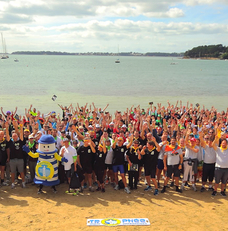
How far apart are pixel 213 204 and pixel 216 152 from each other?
1.50m

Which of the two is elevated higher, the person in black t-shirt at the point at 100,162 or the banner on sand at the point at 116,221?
the person in black t-shirt at the point at 100,162

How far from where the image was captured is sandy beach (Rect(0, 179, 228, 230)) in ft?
18.8

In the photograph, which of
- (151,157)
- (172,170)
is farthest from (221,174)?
(151,157)

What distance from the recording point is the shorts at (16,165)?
24.3 feet

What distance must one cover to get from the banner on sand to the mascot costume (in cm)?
186

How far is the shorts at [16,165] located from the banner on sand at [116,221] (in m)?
2.92

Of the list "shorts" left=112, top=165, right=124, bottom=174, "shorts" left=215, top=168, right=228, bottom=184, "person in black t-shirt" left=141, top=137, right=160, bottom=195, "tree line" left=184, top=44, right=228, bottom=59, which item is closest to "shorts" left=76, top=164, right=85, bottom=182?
"shorts" left=112, top=165, right=124, bottom=174

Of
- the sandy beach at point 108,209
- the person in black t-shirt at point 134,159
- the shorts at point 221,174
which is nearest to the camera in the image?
the sandy beach at point 108,209

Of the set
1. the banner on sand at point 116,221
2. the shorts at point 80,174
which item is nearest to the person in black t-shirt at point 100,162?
the shorts at point 80,174

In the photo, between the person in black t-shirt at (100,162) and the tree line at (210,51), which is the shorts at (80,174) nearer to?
the person in black t-shirt at (100,162)

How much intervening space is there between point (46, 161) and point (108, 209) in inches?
88.0

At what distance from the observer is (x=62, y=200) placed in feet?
22.5

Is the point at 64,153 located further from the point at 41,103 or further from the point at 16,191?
the point at 41,103

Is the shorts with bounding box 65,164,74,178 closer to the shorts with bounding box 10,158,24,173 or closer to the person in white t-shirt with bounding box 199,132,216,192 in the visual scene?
the shorts with bounding box 10,158,24,173
